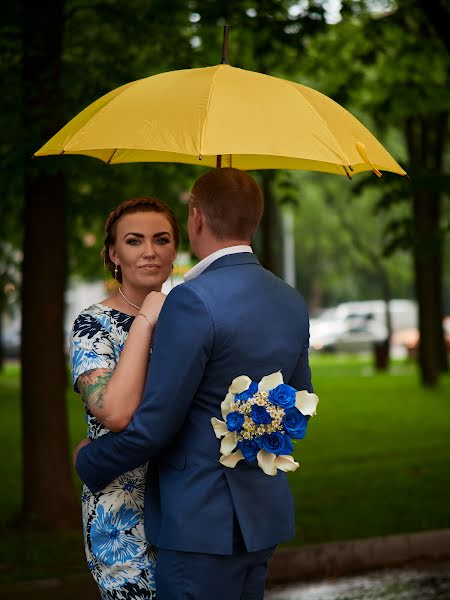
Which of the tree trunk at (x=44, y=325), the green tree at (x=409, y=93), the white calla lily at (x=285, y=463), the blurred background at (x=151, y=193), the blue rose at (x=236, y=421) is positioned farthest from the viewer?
the green tree at (x=409, y=93)

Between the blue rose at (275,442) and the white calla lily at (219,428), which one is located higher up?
the white calla lily at (219,428)

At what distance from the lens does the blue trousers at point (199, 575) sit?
3.16 meters

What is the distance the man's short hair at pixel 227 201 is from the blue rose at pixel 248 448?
2.10 ft

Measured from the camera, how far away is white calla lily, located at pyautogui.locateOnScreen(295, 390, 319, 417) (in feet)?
10.5

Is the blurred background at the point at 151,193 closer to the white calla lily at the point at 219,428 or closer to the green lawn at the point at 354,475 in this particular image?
the green lawn at the point at 354,475

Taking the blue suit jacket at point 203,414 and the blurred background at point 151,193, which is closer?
the blue suit jacket at point 203,414

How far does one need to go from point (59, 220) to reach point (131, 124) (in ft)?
16.3

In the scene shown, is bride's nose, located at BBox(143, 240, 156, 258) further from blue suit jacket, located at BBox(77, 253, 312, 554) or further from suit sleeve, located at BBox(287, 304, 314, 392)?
suit sleeve, located at BBox(287, 304, 314, 392)

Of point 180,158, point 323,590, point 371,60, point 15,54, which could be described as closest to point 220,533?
point 180,158

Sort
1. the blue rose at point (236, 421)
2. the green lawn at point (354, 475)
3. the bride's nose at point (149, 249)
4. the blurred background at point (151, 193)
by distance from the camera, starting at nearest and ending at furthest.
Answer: the blue rose at point (236, 421) < the bride's nose at point (149, 249) < the green lawn at point (354, 475) < the blurred background at point (151, 193)

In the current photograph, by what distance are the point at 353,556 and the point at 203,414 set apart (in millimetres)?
4846

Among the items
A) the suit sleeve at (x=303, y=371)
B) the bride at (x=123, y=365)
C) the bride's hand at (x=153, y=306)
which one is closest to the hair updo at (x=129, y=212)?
the bride at (x=123, y=365)

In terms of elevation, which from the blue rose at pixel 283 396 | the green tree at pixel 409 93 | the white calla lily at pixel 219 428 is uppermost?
the green tree at pixel 409 93

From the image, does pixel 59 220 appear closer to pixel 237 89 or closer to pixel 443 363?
pixel 237 89
